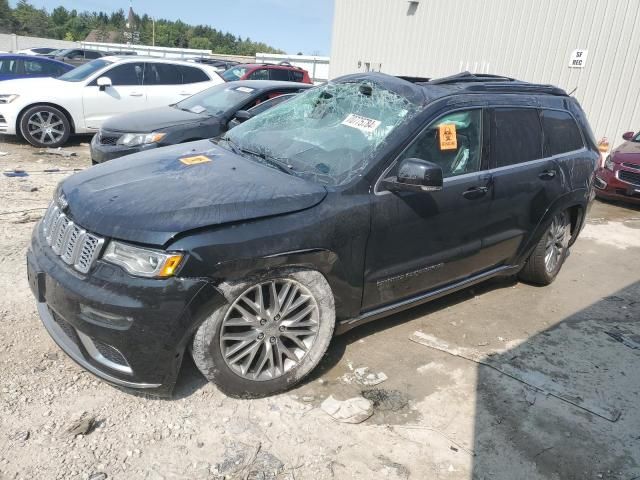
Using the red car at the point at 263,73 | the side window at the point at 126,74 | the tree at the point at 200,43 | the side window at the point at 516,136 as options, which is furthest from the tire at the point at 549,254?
the tree at the point at 200,43

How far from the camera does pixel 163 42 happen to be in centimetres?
9950

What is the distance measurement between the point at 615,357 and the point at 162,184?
3372mm

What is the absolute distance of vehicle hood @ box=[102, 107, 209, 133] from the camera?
21.1ft

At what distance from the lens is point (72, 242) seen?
261 cm

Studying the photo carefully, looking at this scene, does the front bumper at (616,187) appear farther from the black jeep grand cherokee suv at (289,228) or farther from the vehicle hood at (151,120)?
the vehicle hood at (151,120)

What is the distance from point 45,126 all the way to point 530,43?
10.6m

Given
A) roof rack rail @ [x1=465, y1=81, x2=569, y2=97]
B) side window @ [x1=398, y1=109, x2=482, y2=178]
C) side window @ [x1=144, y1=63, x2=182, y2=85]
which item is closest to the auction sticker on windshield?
side window @ [x1=398, y1=109, x2=482, y2=178]

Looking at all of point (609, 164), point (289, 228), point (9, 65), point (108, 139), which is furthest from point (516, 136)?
point (9, 65)

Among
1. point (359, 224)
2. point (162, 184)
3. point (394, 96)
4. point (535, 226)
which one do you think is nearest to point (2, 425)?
point (162, 184)

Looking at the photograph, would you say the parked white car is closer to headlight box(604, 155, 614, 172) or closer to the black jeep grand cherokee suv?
the black jeep grand cherokee suv

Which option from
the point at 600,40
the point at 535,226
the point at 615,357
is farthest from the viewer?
the point at 600,40

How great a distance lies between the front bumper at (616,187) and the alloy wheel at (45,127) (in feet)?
30.5

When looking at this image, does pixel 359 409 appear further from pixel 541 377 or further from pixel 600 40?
pixel 600 40

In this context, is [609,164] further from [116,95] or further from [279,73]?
[279,73]
